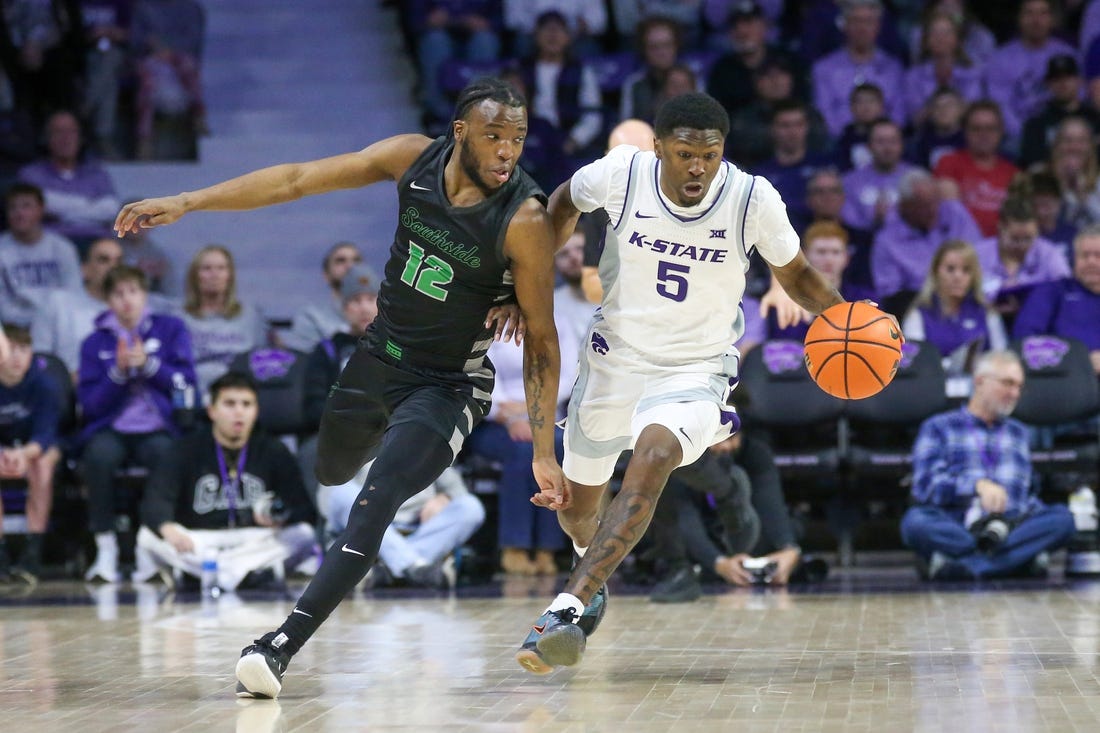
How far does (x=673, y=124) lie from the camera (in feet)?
17.2

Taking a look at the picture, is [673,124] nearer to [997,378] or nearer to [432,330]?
[432,330]

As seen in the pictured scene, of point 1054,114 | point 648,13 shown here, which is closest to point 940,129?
point 1054,114

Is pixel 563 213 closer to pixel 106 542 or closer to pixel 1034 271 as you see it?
pixel 106 542

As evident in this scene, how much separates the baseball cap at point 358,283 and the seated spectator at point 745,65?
3.45m

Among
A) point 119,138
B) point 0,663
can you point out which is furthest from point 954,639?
point 119,138

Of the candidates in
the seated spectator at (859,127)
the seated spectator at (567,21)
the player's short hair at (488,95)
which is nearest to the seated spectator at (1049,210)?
the seated spectator at (859,127)

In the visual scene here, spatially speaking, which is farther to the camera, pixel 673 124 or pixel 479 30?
pixel 479 30

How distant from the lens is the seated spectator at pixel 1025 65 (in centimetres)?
1180

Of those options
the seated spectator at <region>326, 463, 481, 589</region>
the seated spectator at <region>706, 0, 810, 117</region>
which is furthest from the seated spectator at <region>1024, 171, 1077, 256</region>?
the seated spectator at <region>326, 463, 481, 589</region>

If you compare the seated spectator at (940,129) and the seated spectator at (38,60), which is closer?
the seated spectator at (940,129)

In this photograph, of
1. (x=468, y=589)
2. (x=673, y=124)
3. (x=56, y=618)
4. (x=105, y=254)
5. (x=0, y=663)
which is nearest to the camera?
(x=673, y=124)

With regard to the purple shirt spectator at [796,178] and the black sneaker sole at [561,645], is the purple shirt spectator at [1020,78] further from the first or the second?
the black sneaker sole at [561,645]

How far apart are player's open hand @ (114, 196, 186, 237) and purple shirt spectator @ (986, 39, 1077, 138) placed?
8.16 metres

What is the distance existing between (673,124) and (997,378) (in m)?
3.83
